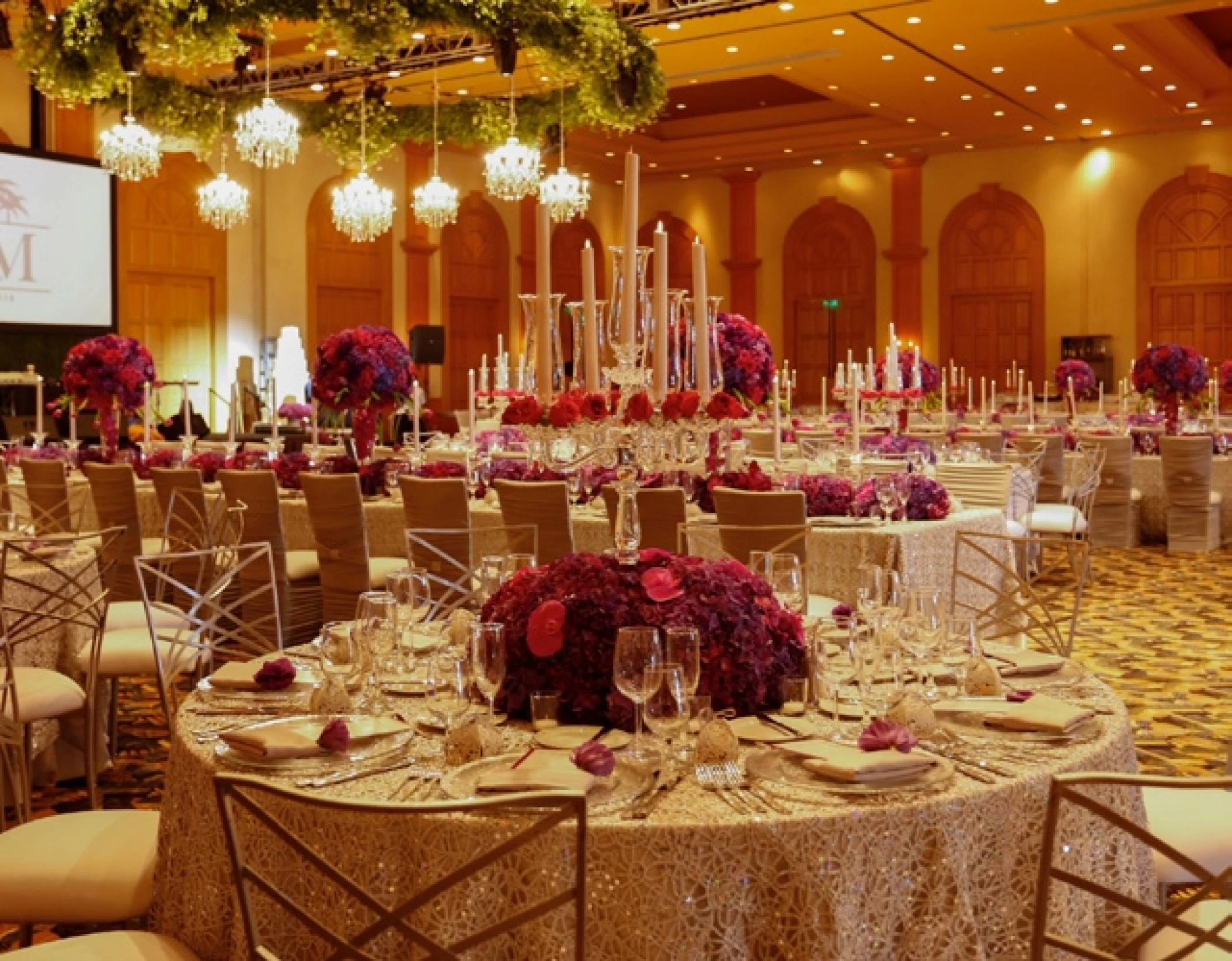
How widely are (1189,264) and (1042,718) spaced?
18380 mm

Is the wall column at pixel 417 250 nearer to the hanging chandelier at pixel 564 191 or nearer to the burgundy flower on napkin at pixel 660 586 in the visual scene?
the hanging chandelier at pixel 564 191

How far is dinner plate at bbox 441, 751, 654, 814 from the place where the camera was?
2.18m

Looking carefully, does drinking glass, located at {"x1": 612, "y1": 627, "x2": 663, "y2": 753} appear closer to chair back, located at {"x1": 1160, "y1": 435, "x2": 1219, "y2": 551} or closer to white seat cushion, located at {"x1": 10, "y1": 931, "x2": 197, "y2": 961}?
white seat cushion, located at {"x1": 10, "y1": 931, "x2": 197, "y2": 961}

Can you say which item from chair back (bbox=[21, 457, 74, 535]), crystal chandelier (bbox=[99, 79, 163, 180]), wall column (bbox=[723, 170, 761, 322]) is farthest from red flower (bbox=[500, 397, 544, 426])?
wall column (bbox=[723, 170, 761, 322])

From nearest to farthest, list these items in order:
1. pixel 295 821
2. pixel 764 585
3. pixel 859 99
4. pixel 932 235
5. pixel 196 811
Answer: pixel 295 821 → pixel 196 811 → pixel 764 585 → pixel 859 99 → pixel 932 235

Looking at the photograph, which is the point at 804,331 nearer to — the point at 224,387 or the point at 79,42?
the point at 224,387

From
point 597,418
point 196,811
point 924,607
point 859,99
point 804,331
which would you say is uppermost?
point 859,99

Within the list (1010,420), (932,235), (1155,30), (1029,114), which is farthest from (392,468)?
(932,235)

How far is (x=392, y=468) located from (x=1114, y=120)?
13840 millimetres

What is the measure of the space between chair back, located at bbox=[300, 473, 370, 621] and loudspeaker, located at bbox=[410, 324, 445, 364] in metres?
10.9

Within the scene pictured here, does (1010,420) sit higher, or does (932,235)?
(932,235)

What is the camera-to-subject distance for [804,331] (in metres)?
22.1

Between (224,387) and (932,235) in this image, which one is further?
(932,235)

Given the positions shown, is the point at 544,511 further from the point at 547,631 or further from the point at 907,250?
the point at 907,250
